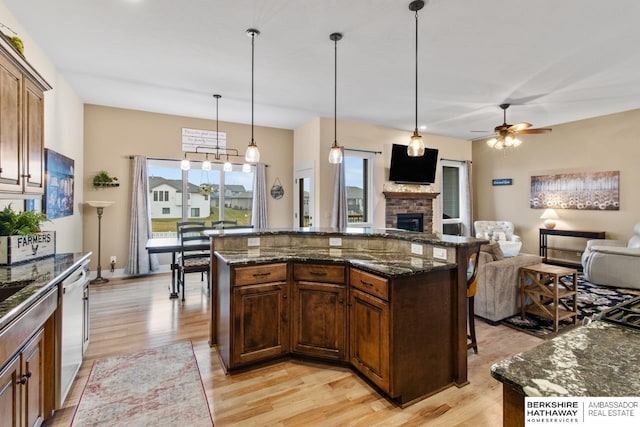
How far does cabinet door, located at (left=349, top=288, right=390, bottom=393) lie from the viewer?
2143mm

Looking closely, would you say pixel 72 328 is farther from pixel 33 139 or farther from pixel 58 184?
pixel 58 184

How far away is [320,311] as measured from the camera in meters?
2.60

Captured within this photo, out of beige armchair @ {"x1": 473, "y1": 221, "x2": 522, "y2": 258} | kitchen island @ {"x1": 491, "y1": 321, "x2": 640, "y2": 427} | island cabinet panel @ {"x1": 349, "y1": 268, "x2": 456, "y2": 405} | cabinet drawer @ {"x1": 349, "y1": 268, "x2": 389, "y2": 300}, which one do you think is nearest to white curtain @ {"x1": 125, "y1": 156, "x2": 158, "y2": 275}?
cabinet drawer @ {"x1": 349, "y1": 268, "x2": 389, "y2": 300}

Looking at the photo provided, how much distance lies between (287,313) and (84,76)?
13.7 feet

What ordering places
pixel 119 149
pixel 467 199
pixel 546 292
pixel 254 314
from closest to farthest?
pixel 254 314, pixel 546 292, pixel 119 149, pixel 467 199

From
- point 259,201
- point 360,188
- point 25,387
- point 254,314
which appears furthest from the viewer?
point 360,188

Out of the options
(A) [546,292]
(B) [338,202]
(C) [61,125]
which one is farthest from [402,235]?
(C) [61,125]

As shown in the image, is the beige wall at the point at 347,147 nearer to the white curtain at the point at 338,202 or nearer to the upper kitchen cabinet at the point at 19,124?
the white curtain at the point at 338,202

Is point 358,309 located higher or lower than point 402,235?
lower

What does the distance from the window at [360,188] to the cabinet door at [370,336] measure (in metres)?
4.04

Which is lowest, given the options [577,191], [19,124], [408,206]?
[408,206]

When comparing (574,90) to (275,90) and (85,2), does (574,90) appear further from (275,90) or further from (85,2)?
(85,2)

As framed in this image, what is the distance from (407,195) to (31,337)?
6466mm

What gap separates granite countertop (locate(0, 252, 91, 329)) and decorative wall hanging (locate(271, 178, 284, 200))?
14.5ft
